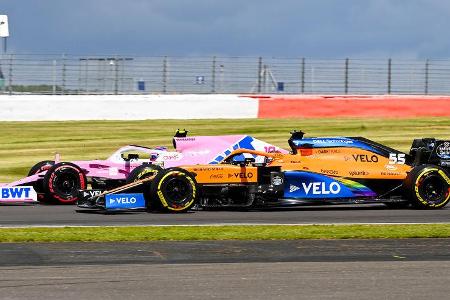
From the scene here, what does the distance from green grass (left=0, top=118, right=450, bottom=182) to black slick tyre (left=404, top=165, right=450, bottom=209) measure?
957 centimetres

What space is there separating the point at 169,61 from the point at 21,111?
656 cm

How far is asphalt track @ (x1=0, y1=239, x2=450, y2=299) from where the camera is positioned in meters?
8.45

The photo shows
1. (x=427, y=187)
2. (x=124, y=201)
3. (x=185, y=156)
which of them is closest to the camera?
(x=124, y=201)

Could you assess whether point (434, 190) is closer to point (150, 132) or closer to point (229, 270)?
point (229, 270)

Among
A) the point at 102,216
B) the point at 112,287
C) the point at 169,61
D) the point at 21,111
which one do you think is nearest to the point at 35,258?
the point at 112,287

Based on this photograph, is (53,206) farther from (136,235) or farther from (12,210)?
(136,235)

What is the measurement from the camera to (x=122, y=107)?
27656 mm

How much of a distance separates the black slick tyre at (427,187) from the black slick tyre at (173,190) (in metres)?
3.06

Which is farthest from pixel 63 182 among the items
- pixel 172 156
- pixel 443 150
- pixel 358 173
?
pixel 443 150

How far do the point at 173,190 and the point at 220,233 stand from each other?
2.68 metres

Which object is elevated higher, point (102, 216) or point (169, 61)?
point (169, 61)

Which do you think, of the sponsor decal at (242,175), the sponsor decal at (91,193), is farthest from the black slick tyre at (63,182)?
the sponsor decal at (242,175)

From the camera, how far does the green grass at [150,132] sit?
24500 millimetres

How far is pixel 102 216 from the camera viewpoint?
573 inches
